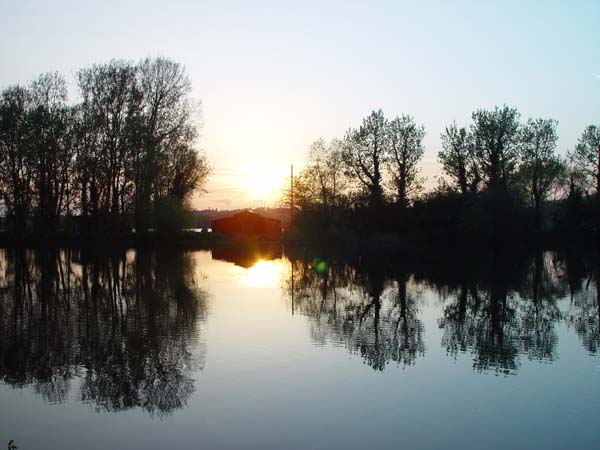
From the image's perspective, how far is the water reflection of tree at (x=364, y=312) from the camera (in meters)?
13.5

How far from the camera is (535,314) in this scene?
18188mm

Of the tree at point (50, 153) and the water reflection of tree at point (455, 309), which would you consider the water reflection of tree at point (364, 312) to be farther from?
the tree at point (50, 153)

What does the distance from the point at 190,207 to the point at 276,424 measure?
53316mm

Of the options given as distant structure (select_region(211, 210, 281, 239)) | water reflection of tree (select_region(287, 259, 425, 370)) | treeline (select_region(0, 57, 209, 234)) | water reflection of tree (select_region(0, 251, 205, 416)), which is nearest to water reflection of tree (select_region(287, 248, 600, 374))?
water reflection of tree (select_region(287, 259, 425, 370))

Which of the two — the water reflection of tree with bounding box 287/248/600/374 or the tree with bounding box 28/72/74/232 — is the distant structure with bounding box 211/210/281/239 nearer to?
the tree with bounding box 28/72/74/232

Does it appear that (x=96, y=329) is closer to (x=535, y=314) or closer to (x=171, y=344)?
(x=171, y=344)

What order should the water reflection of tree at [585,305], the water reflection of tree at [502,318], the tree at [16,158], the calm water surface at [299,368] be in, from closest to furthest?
1. the calm water surface at [299,368]
2. the water reflection of tree at [502,318]
3. the water reflection of tree at [585,305]
4. the tree at [16,158]

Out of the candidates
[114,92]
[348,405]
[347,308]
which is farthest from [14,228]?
[348,405]

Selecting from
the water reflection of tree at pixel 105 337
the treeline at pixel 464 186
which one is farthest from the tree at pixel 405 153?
the water reflection of tree at pixel 105 337

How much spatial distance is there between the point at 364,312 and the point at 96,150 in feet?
121

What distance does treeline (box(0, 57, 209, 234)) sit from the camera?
162 ft

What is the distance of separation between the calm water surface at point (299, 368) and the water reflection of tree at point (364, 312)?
0.08 m

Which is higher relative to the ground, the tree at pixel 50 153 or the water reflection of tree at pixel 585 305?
the tree at pixel 50 153

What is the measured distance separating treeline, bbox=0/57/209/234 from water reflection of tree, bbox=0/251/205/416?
23535 millimetres
